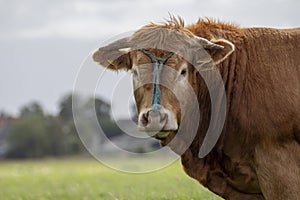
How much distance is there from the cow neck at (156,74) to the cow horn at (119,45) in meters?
0.45

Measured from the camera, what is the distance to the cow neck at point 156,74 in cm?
787

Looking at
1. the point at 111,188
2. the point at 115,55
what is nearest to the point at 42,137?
the point at 111,188

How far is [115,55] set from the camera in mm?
9047

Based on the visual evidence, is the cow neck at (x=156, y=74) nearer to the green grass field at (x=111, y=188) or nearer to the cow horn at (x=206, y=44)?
the cow horn at (x=206, y=44)

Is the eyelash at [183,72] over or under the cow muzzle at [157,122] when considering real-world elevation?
over

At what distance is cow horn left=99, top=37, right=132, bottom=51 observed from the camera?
28.8ft

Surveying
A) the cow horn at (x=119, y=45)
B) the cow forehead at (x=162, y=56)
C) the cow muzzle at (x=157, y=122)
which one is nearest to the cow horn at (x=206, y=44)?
the cow forehead at (x=162, y=56)

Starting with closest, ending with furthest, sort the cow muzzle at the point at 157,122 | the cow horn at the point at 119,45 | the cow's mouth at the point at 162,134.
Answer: the cow muzzle at the point at 157,122
the cow's mouth at the point at 162,134
the cow horn at the point at 119,45

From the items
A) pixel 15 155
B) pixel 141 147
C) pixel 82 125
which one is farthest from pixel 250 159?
pixel 15 155

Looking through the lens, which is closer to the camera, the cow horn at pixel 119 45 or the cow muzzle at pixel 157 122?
the cow muzzle at pixel 157 122

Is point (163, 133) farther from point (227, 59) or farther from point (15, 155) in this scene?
point (15, 155)

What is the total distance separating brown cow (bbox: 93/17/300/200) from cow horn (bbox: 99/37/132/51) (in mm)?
14

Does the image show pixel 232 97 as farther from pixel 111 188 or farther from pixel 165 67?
pixel 111 188

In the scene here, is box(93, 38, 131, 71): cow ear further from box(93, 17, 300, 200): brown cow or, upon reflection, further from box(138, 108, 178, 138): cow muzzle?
box(138, 108, 178, 138): cow muzzle
